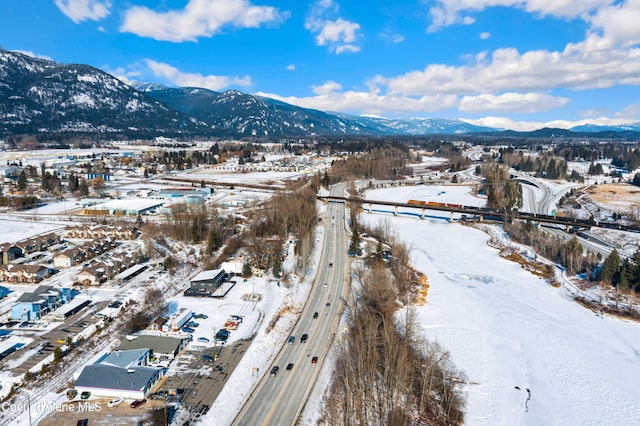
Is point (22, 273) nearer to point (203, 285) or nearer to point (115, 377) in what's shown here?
point (203, 285)

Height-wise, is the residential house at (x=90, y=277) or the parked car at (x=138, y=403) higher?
the residential house at (x=90, y=277)

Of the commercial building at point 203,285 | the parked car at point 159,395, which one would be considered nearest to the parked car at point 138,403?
the parked car at point 159,395

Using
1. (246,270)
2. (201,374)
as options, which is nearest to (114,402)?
(201,374)

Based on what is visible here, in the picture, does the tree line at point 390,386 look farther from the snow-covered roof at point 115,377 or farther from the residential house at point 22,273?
the residential house at point 22,273

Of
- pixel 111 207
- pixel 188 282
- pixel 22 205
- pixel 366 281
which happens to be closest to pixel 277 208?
pixel 188 282

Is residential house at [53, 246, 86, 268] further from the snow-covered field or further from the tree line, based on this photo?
the snow-covered field

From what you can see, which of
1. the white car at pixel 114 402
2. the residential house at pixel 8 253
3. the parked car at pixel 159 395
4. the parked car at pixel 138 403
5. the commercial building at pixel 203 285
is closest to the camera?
the parked car at pixel 138 403
